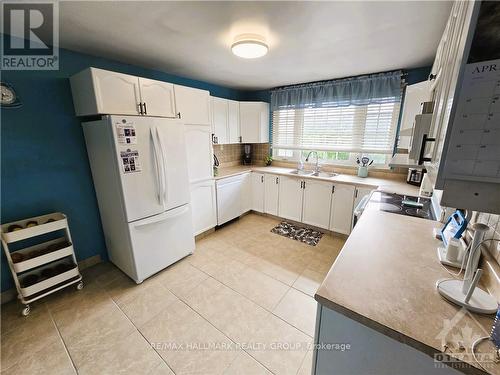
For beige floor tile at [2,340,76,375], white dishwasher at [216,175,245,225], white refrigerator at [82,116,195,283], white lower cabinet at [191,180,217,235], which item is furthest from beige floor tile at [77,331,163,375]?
white dishwasher at [216,175,245,225]

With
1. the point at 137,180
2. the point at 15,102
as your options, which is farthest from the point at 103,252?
the point at 15,102

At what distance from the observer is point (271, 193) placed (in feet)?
12.0

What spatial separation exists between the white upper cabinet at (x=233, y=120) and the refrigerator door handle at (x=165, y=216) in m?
1.73

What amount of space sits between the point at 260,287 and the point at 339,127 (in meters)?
2.71

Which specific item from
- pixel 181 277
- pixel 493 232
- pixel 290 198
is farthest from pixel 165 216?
pixel 493 232

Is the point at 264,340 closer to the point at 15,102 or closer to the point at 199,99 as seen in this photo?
the point at 199,99

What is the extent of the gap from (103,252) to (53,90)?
183 centimetres

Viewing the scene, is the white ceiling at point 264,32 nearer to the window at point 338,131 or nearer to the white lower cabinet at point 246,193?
the window at point 338,131

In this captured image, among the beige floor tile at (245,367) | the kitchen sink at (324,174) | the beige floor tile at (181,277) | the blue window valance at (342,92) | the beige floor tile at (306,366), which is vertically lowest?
the beige floor tile at (245,367)

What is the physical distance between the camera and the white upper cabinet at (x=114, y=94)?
1820 mm

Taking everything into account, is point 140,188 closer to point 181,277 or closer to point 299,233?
point 181,277

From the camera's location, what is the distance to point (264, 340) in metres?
1.58

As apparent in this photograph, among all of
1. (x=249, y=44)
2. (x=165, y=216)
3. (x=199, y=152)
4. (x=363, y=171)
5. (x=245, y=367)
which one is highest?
(x=249, y=44)

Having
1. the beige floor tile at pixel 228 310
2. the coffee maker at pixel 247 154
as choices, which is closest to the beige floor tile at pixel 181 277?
the beige floor tile at pixel 228 310
